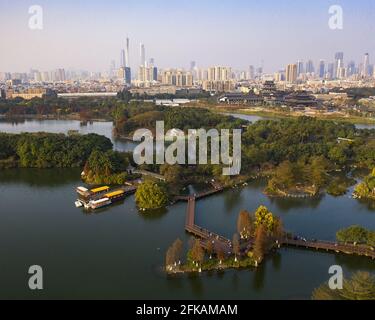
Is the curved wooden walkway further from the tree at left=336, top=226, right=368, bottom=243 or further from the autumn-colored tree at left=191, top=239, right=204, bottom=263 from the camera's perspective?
the autumn-colored tree at left=191, top=239, right=204, bottom=263

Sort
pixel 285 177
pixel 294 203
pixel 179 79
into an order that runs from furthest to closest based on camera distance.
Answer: pixel 179 79 < pixel 285 177 < pixel 294 203

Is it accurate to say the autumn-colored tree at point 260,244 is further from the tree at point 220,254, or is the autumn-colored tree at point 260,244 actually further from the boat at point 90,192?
the boat at point 90,192

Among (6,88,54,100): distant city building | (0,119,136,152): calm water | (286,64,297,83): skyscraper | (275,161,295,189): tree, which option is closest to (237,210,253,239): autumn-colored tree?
(275,161,295,189): tree

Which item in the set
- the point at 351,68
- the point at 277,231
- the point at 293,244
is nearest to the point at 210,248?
the point at 277,231

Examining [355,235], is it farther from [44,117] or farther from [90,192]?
[44,117]
